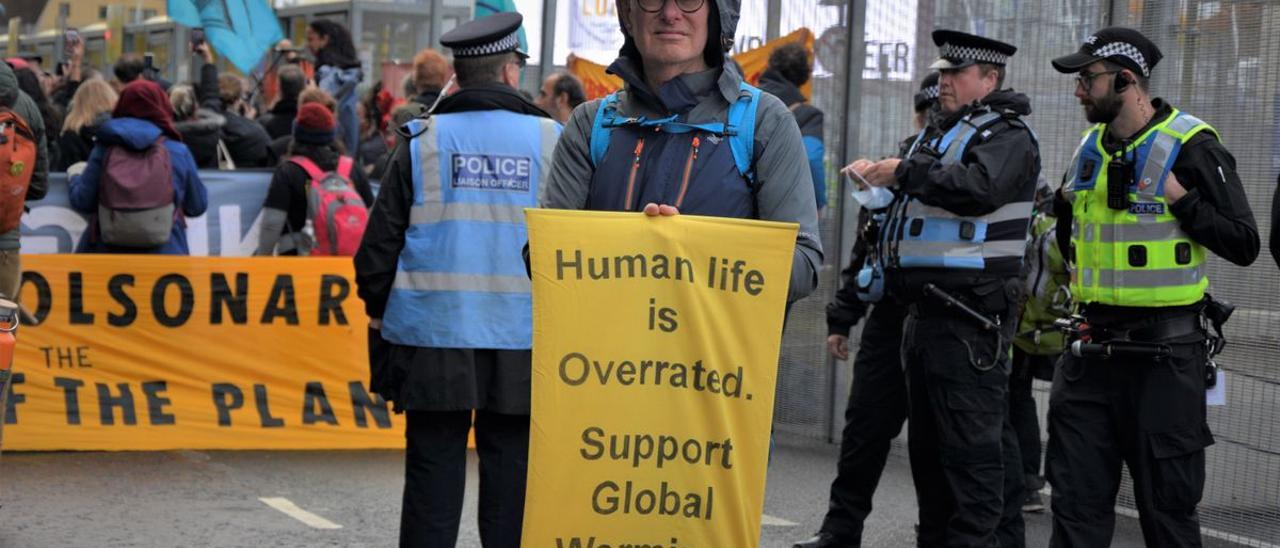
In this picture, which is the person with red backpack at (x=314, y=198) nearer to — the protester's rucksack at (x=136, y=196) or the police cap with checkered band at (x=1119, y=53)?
the protester's rucksack at (x=136, y=196)

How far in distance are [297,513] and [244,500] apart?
0.40 metres

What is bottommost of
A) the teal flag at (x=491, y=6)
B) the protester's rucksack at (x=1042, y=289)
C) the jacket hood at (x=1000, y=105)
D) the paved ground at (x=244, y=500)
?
the paved ground at (x=244, y=500)

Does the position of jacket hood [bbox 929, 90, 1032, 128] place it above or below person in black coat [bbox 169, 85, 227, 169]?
above

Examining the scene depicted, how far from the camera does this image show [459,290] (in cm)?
572

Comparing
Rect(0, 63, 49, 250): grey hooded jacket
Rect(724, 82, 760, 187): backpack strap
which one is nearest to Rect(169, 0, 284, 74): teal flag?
Rect(0, 63, 49, 250): grey hooded jacket

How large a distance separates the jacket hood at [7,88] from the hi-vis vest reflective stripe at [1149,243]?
4.49 meters

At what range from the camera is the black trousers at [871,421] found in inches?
284

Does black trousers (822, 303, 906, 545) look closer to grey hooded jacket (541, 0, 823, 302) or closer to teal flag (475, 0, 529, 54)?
grey hooded jacket (541, 0, 823, 302)

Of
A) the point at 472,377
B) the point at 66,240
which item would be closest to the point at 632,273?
the point at 472,377

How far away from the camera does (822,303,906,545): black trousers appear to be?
7219 millimetres

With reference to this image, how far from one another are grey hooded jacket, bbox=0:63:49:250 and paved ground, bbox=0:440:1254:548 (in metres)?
1.23

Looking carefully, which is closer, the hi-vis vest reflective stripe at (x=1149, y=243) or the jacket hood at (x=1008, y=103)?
the hi-vis vest reflective stripe at (x=1149, y=243)

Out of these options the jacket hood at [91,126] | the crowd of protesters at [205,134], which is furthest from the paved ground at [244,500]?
the jacket hood at [91,126]

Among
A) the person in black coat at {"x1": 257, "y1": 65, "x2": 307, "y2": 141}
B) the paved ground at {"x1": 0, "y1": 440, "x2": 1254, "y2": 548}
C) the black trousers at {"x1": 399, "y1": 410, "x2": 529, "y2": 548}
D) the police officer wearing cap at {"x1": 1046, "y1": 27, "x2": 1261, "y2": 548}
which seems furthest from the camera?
the person in black coat at {"x1": 257, "y1": 65, "x2": 307, "y2": 141}
